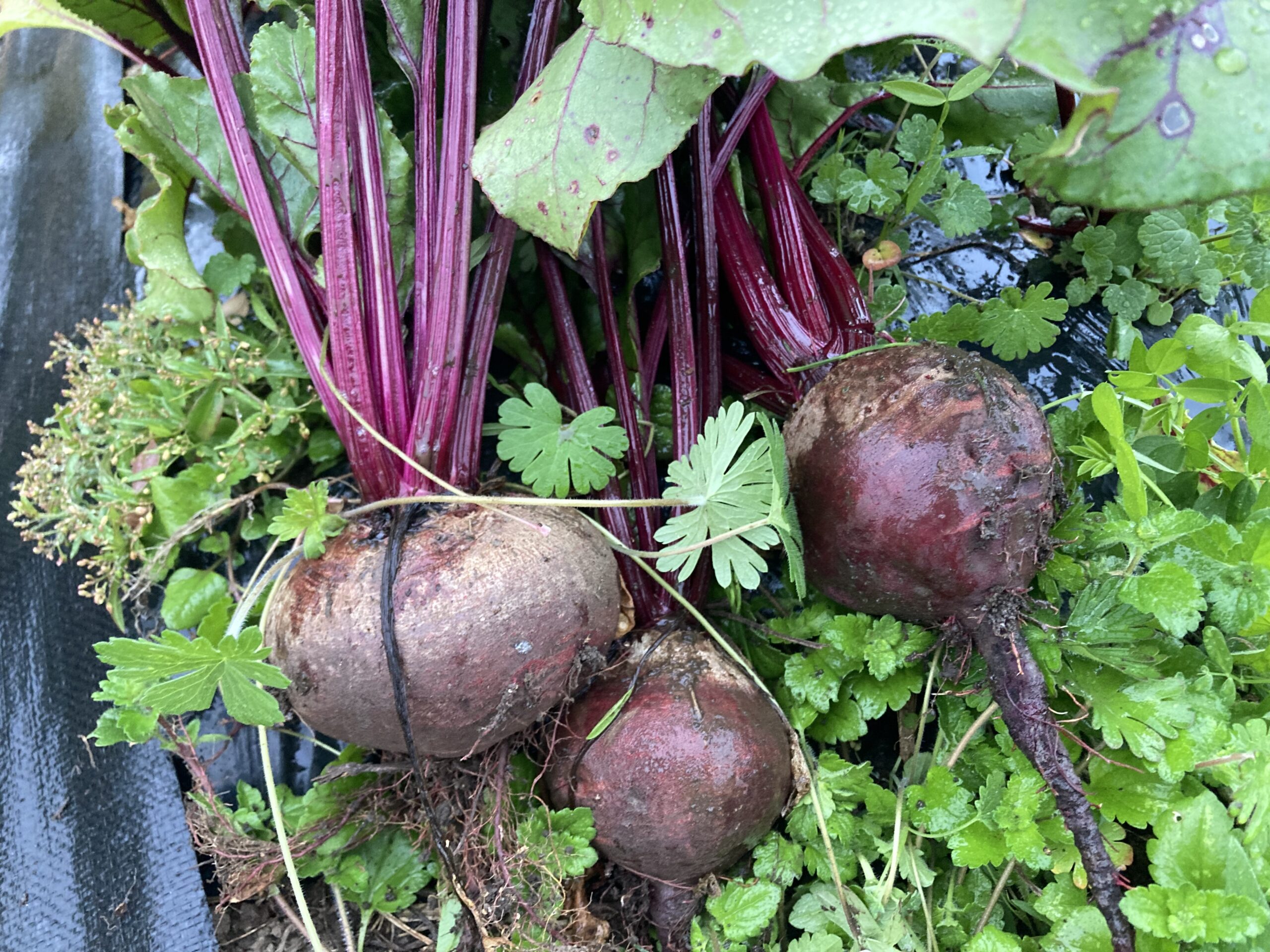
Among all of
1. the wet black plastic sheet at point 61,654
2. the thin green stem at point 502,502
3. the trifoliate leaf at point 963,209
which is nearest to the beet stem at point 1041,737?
the thin green stem at point 502,502

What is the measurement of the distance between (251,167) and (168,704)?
931mm

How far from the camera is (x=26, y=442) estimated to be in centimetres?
178

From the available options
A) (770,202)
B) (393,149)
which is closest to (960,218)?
(770,202)

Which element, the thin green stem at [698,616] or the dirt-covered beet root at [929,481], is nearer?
the dirt-covered beet root at [929,481]

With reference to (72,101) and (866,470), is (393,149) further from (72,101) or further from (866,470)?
(72,101)

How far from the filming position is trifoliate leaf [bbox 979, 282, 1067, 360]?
134 cm

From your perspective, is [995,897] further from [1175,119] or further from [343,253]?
[343,253]

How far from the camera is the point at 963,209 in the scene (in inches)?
57.9

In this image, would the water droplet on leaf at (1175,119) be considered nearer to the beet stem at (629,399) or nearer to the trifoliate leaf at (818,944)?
the beet stem at (629,399)

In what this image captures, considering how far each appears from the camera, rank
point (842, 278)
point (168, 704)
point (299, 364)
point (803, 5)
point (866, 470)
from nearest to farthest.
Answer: point (803, 5) → point (168, 704) → point (866, 470) → point (842, 278) → point (299, 364)

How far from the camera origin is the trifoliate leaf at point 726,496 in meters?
1.08

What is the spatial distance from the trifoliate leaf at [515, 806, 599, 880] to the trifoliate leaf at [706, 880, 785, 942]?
0.78ft

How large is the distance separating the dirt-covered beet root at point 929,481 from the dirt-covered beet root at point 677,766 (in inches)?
12.3

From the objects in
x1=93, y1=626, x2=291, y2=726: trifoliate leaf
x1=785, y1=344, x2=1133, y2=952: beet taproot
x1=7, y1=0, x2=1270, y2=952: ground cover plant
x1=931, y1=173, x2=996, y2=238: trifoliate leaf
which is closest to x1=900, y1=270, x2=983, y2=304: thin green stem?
x1=7, y1=0, x2=1270, y2=952: ground cover plant
